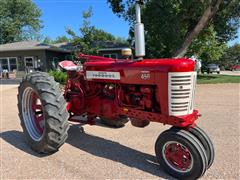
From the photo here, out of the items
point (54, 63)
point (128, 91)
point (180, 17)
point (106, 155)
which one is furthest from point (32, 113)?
point (54, 63)

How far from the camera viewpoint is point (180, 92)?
3.81 meters

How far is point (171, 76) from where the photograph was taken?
3.79 meters

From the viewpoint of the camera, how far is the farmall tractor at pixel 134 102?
12.5ft

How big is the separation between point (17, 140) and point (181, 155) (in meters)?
3.33

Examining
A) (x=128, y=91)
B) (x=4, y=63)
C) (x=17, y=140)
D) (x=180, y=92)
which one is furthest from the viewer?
(x=4, y=63)

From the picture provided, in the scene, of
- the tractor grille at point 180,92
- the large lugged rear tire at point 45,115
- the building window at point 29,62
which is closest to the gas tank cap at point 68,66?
the large lugged rear tire at point 45,115

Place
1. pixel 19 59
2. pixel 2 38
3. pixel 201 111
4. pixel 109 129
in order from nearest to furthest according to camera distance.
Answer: pixel 109 129
pixel 201 111
pixel 19 59
pixel 2 38

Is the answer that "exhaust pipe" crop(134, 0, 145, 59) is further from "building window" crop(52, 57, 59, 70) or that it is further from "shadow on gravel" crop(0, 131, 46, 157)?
"building window" crop(52, 57, 59, 70)

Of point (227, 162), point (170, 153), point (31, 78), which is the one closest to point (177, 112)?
point (170, 153)

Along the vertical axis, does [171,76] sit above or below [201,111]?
above

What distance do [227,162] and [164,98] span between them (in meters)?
1.34

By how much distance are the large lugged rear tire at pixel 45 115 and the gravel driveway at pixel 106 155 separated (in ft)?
0.77

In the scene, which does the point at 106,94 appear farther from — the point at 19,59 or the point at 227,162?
the point at 19,59

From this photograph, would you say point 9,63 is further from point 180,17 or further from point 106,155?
point 106,155
